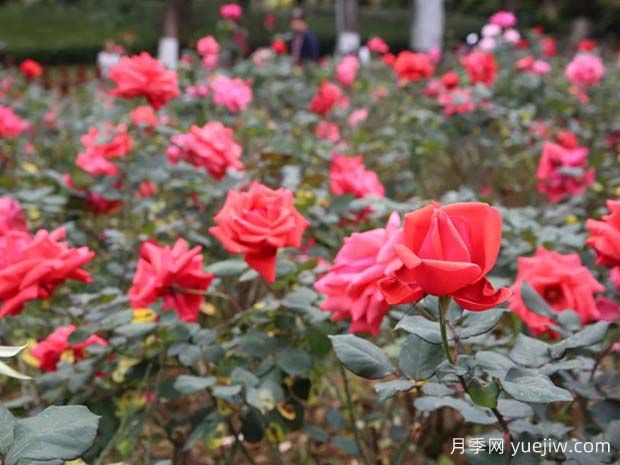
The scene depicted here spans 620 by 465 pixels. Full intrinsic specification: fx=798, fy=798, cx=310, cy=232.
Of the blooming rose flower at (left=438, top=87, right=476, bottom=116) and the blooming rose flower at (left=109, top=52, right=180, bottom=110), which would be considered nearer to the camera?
the blooming rose flower at (left=109, top=52, right=180, bottom=110)

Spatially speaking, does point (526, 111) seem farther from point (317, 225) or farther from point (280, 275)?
point (280, 275)

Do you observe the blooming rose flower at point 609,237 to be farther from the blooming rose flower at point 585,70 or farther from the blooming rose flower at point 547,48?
the blooming rose flower at point 547,48

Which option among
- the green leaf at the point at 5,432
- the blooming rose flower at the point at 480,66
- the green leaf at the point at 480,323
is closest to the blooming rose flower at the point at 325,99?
the blooming rose flower at the point at 480,66

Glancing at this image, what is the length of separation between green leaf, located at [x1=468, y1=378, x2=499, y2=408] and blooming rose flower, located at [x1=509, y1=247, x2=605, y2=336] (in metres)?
0.42

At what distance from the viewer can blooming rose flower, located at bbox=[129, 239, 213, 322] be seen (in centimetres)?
119

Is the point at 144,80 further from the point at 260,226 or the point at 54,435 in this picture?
the point at 54,435

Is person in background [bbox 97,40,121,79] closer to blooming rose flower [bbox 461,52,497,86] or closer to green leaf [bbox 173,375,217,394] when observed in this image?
blooming rose flower [bbox 461,52,497,86]

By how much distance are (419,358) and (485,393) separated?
0.40ft

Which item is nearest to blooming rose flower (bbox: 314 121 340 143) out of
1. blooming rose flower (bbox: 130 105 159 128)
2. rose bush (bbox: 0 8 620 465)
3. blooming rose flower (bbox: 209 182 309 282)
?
rose bush (bbox: 0 8 620 465)

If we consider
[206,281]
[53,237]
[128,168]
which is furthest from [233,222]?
[128,168]

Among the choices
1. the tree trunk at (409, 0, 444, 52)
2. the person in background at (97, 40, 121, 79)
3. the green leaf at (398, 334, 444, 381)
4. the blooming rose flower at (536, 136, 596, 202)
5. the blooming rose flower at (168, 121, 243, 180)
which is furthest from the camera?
the tree trunk at (409, 0, 444, 52)

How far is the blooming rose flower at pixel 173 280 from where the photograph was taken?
1.19m

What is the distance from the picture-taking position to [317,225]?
Answer: 1816 millimetres

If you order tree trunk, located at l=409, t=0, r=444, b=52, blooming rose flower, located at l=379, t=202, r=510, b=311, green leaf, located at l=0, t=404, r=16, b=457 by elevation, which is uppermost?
blooming rose flower, located at l=379, t=202, r=510, b=311
